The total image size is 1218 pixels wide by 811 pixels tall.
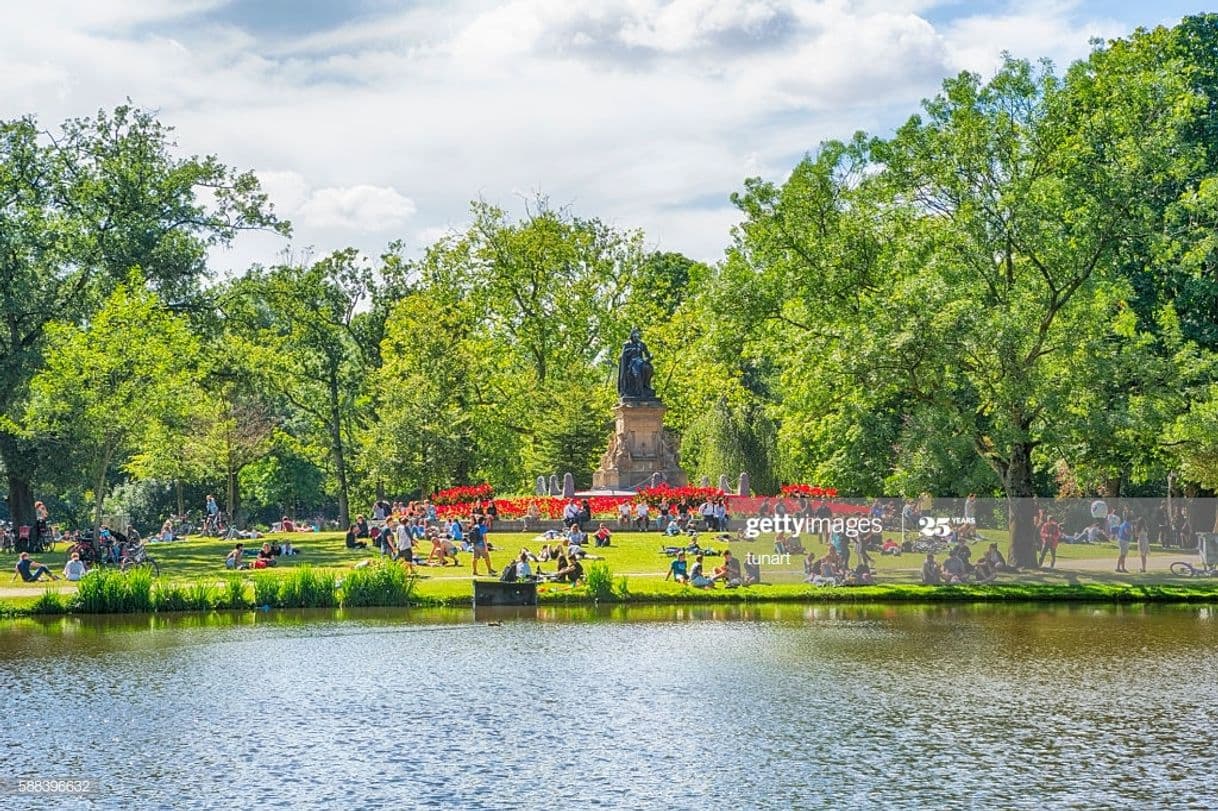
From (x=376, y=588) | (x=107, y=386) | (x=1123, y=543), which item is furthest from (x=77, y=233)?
(x=1123, y=543)

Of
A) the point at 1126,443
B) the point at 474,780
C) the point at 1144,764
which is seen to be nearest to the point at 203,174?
the point at 1126,443

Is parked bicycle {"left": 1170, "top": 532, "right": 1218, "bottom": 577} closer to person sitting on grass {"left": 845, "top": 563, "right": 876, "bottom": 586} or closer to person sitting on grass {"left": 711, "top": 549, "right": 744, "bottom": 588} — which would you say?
person sitting on grass {"left": 845, "top": 563, "right": 876, "bottom": 586}

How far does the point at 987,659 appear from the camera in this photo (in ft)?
90.7

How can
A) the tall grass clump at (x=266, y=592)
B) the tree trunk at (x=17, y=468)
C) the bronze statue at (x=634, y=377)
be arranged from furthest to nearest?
the bronze statue at (x=634, y=377) → the tree trunk at (x=17, y=468) → the tall grass clump at (x=266, y=592)

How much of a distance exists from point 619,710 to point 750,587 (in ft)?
50.2

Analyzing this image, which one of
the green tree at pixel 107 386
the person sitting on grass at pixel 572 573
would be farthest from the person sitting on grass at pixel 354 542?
the person sitting on grass at pixel 572 573

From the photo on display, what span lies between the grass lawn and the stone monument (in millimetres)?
11344

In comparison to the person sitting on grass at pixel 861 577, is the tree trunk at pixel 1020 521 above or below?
above

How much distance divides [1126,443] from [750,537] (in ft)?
38.7

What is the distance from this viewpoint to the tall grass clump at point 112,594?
115 feet

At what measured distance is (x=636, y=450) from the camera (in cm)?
6047

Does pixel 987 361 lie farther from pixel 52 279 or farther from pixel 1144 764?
pixel 52 279

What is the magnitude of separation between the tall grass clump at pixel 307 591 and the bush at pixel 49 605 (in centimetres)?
540

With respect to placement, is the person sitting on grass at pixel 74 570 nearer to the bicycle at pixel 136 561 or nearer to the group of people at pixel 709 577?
the bicycle at pixel 136 561
